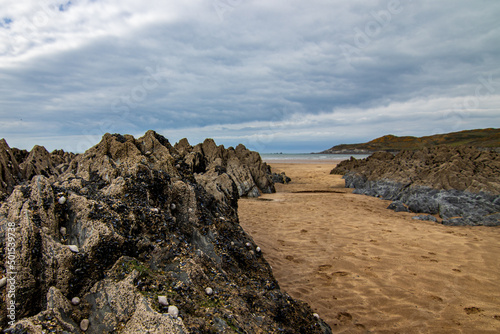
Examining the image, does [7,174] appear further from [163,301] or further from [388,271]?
[388,271]

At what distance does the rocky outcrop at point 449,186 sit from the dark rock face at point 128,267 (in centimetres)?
941

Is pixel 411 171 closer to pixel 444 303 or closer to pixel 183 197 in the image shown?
pixel 444 303

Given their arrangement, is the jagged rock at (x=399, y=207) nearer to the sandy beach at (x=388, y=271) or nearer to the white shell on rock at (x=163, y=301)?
the sandy beach at (x=388, y=271)

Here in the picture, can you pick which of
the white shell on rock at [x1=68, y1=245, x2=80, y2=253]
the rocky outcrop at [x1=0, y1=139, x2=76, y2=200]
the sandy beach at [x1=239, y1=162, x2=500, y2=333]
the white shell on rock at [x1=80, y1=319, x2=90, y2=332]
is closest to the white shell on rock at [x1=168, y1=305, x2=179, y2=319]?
the white shell on rock at [x1=80, y1=319, x2=90, y2=332]

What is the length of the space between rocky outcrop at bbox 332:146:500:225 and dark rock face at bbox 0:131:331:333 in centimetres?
941

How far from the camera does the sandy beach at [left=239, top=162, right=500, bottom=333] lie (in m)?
4.23

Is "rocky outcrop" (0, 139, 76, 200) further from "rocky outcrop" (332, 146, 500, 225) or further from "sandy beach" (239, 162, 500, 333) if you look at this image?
"rocky outcrop" (332, 146, 500, 225)

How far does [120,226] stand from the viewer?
113 inches

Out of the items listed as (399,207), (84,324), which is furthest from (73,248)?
(399,207)

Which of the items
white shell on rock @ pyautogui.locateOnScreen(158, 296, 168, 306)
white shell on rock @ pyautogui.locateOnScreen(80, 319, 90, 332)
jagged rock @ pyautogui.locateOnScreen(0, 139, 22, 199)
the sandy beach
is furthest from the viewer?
jagged rock @ pyautogui.locateOnScreen(0, 139, 22, 199)

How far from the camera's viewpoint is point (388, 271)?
5.76 m

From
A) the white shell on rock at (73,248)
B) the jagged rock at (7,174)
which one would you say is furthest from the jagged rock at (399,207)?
the jagged rock at (7,174)

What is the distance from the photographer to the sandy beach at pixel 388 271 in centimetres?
423

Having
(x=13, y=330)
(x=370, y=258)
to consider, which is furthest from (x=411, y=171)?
(x=13, y=330)
